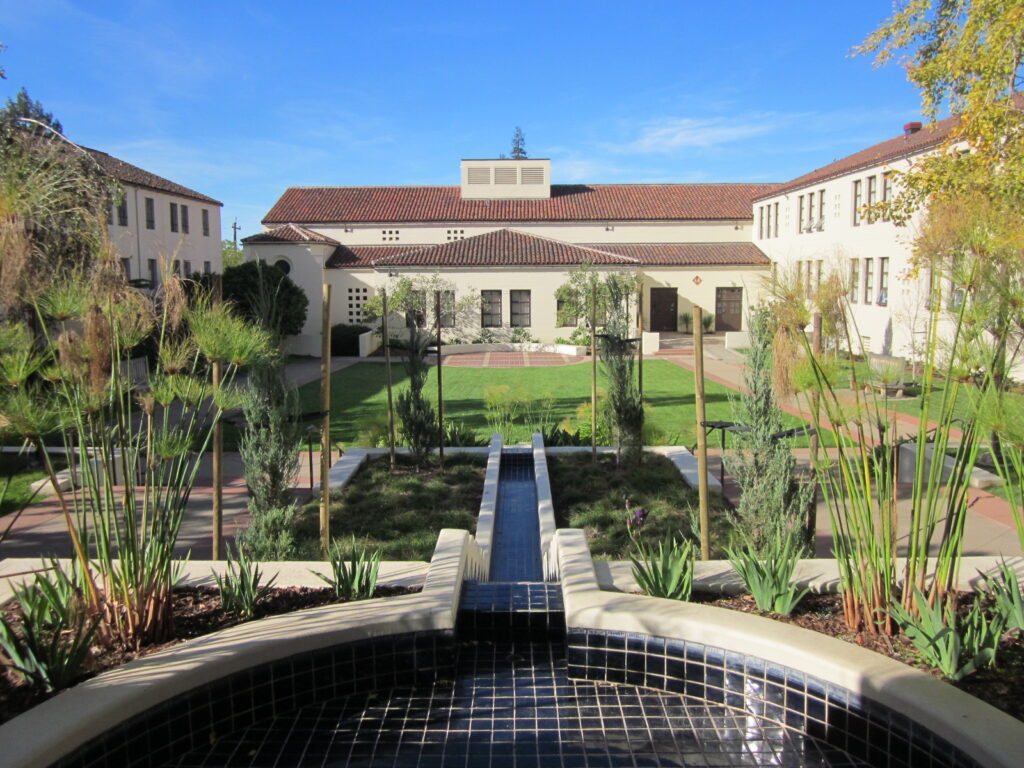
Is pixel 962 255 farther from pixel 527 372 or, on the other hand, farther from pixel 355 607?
pixel 527 372

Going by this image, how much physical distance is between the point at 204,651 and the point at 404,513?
4.13 metres

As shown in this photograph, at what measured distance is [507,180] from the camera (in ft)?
131

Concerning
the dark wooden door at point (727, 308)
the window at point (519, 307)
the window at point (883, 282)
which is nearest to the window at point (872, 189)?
the window at point (883, 282)

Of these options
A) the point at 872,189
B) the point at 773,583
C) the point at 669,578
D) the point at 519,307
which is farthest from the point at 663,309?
the point at 773,583

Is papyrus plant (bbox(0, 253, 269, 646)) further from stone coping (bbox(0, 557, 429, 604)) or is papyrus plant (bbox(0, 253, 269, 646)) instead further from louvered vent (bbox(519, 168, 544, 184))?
louvered vent (bbox(519, 168, 544, 184))

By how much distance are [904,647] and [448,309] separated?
28692 mm

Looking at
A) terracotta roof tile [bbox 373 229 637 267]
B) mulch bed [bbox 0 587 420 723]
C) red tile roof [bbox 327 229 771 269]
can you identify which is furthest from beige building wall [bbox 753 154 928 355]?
mulch bed [bbox 0 587 420 723]

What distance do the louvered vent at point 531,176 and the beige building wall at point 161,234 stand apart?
1427cm

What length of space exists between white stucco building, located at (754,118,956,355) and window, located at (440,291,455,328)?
12532 mm

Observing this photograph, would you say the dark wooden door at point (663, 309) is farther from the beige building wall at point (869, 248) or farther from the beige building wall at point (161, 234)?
the beige building wall at point (161, 234)

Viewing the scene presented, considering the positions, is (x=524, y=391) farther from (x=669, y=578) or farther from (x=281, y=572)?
(x=669, y=578)

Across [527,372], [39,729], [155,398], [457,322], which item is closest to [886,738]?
[39,729]

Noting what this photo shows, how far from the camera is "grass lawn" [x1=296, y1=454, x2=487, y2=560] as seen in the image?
6.89 meters

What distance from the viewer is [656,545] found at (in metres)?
6.64
